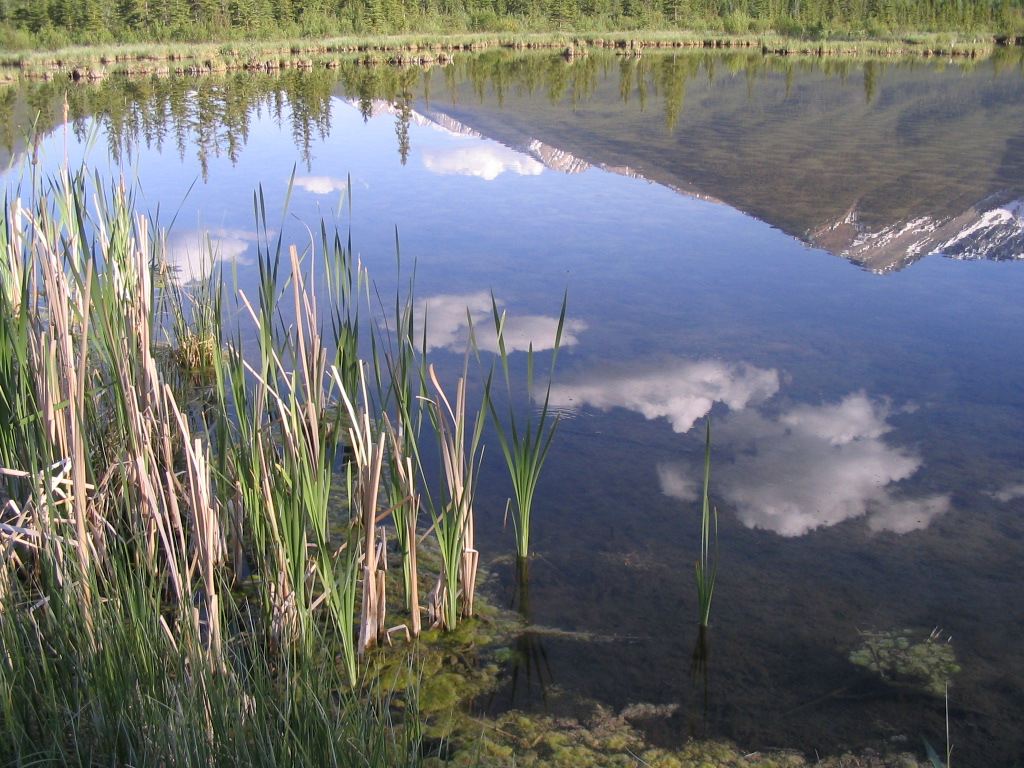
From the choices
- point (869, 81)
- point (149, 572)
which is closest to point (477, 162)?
point (149, 572)

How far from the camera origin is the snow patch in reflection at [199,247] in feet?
17.5

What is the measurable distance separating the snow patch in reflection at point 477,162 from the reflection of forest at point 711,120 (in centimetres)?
51

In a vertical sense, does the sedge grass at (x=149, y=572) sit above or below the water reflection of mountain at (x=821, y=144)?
below

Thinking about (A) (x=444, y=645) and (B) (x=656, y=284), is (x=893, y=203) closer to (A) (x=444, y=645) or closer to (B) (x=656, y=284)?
(B) (x=656, y=284)

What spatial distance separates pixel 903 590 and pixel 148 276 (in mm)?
2346

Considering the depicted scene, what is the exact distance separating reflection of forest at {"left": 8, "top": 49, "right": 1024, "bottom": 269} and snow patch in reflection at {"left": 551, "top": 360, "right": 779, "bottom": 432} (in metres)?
2.43

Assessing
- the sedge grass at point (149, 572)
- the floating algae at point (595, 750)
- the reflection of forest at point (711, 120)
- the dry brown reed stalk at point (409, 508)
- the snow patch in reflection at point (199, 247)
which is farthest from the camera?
the reflection of forest at point (711, 120)

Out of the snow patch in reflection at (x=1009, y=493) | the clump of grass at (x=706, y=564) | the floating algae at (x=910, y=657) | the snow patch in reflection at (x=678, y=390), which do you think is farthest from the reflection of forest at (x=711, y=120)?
the floating algae at (x=910, y=657)

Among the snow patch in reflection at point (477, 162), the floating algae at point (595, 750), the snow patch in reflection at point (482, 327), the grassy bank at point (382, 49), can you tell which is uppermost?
the grassy bank at point (382, 49)

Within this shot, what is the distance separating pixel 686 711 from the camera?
219 cm

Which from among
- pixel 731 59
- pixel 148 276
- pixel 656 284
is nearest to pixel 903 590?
pixel 148 276

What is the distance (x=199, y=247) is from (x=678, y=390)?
10.8ft

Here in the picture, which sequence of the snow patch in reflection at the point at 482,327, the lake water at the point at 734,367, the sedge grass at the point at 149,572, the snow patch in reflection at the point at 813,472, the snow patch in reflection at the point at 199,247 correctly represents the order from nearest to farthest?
the sedge grass at the point at 149,572
the lake water at the point at 734,367
the snow patch in reflection at the point at 813,472
the snow patch in reflection at the point at 482,327
the snow patch in reflection at the point at 199,247

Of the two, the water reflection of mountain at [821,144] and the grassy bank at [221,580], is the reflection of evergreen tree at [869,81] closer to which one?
the water reflection of mountain at [821,144]
